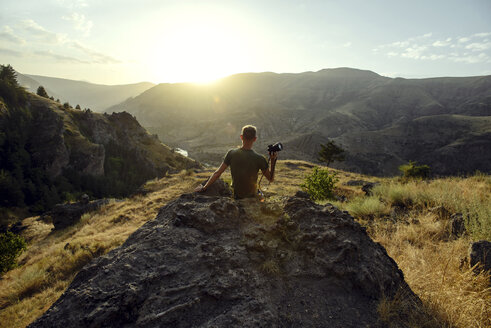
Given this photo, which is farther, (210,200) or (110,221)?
(110,221)

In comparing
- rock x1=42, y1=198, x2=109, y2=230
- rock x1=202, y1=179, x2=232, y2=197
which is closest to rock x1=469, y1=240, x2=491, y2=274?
rock x1=202, y1=179, x2=232, y2=197

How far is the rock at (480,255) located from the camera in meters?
3.16

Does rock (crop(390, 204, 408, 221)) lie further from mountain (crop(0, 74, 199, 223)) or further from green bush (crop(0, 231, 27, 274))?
mountain (crop(0, 74, 199, 223))

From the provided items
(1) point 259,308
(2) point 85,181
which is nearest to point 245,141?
(1) point 259,308

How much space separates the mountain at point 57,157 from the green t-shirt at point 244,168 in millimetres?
33025

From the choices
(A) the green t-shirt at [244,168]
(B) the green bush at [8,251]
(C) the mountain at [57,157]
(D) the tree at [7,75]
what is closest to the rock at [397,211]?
(A) the green t-shirt at [244,168]

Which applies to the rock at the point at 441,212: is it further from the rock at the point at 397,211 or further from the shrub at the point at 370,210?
the shrub at the point at 370,210

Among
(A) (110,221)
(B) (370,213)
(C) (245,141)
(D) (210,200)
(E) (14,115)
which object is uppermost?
(E) (14,115)

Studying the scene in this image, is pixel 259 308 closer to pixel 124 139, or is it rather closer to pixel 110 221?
pixel 110 221

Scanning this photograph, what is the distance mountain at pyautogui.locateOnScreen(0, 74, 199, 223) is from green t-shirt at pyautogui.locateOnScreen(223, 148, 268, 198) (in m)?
33.0

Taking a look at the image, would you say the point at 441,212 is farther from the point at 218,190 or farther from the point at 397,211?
the point at 218,190

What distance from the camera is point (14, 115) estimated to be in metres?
34.3

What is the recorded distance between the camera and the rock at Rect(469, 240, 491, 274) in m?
3.16

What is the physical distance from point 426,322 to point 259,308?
176cm
